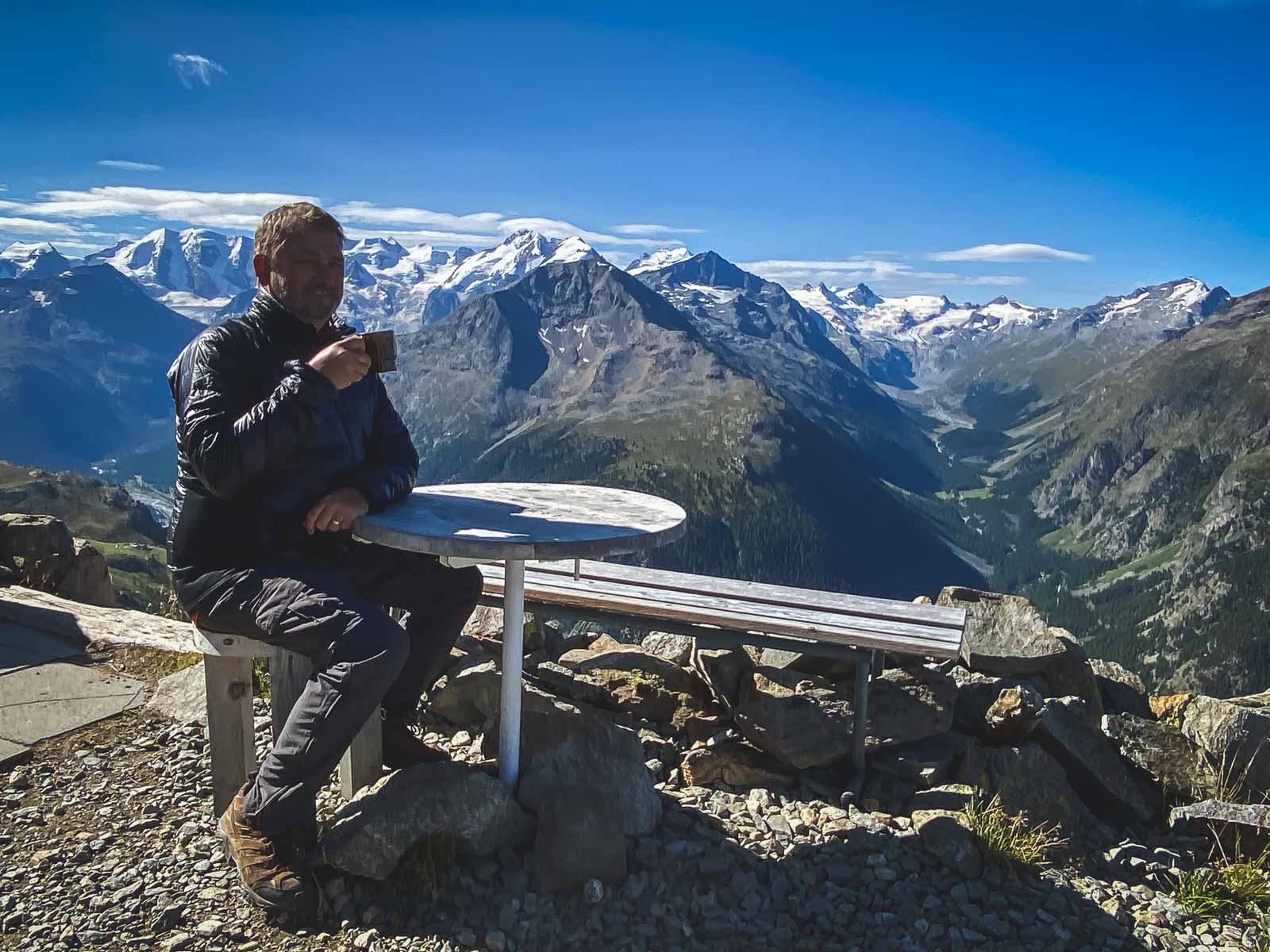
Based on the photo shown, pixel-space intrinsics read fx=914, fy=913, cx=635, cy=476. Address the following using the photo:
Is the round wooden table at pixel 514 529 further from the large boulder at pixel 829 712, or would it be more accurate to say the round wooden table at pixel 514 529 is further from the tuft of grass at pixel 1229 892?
the tuft of grass at pixel 1229 892

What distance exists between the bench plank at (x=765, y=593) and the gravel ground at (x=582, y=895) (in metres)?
1.96

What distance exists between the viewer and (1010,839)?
656cm

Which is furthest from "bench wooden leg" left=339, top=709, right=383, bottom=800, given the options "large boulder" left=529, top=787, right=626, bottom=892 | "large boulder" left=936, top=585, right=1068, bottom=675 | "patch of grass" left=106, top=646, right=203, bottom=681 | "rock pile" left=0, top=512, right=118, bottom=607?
"rock pile" left=0, top=512, right=118, bottom=607

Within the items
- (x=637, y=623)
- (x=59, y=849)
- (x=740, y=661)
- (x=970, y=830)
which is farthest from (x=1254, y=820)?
(x=59, y=849)

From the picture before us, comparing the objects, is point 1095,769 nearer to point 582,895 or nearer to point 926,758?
point 926,758

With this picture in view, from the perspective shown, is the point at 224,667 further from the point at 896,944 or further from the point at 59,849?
the point at 896,944

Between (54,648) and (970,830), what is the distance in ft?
29.6

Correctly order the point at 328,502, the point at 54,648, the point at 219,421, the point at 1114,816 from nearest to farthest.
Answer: the point at 219,421 < the point at 328,502 < the point at 1114,816 < the point at 54,648

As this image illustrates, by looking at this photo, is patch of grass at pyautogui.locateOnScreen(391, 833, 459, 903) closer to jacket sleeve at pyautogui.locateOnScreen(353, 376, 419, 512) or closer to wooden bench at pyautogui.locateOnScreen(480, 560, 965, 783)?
jacket sleeve at pyautogui.locateOnScreen(353, 376, 419, 512)

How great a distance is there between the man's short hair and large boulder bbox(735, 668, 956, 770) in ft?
16.7

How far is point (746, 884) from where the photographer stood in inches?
243

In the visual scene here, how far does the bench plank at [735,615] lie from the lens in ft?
25.0

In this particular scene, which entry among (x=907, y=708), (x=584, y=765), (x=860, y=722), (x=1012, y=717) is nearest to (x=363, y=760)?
(x=584, y=765)

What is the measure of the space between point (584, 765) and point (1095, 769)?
188 inches
